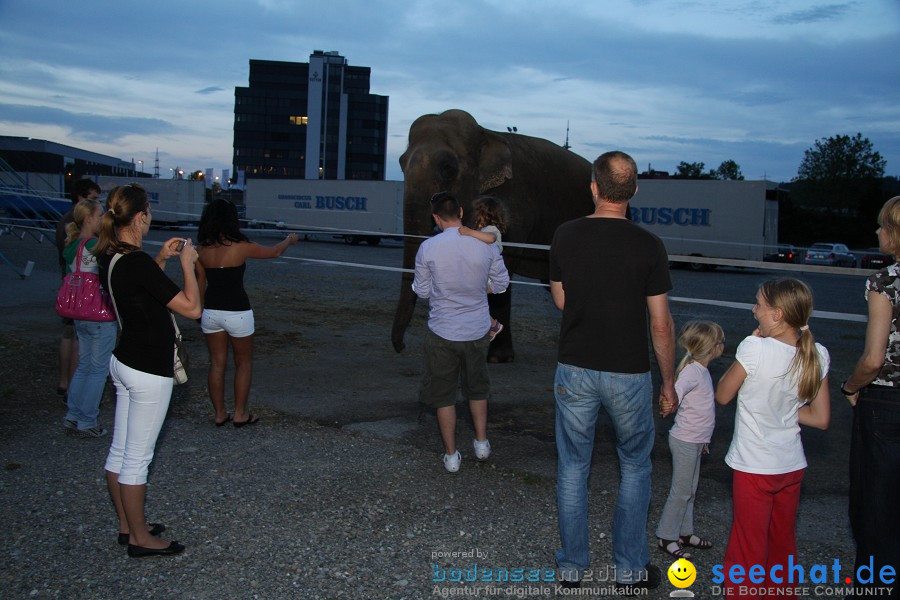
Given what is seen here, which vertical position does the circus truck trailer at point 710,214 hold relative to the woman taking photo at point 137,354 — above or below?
above

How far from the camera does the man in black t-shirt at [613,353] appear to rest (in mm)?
3408

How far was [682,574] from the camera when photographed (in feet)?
11.8

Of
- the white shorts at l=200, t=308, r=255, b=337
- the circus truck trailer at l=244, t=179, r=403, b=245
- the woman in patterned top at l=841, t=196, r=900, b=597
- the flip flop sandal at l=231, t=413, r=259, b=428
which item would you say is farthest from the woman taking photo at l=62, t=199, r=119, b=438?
the circus truck trailer at l=244, t=179, r=403, b=245

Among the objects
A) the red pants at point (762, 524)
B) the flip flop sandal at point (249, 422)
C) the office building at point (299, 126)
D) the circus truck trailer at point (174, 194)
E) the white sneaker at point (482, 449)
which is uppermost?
the office building at point (299, 126)

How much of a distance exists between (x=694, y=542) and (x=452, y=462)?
5.42ft

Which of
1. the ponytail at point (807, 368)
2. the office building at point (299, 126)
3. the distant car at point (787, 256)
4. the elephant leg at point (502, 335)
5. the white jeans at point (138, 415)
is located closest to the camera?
the ponytail at point (807, 368)

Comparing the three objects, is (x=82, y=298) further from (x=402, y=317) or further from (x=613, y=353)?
(x=613, y=353)

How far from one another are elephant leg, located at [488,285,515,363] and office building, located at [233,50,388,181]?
342 feet

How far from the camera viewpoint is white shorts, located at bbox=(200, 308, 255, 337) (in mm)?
5738

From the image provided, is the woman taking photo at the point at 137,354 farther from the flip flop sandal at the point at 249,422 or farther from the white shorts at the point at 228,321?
the flip flop sandal at the point at 249,422

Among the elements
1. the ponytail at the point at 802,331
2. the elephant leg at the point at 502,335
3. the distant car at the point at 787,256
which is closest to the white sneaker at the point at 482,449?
the ponytail at the point at 802,331

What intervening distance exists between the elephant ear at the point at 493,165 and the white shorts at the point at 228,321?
3.49m

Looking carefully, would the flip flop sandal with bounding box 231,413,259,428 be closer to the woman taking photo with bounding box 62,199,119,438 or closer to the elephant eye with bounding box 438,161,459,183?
the woman taking photo with bounding box 62,199,119,438

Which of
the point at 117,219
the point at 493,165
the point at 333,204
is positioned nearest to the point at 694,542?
the point at 117,219
